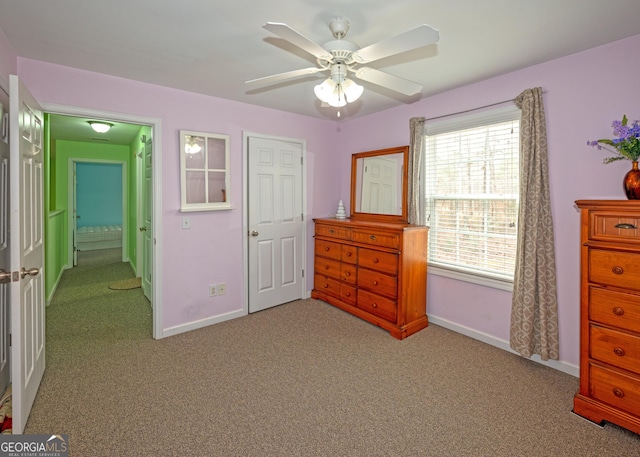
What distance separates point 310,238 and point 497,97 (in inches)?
100

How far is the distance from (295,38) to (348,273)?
2.69 meters

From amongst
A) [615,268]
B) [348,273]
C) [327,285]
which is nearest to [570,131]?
[615,268]

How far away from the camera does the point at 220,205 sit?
3482 mm

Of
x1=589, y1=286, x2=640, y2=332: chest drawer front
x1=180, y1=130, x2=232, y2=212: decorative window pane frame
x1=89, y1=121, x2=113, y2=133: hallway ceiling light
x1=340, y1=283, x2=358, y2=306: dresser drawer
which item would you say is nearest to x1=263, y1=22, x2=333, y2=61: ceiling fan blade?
x1=180, y1=130, x2=232, y2=212: decorative window pane frame

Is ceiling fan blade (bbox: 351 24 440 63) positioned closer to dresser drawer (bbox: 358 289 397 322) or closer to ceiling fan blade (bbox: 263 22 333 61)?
ceiling fan blade (bbox: 263 22 333 61)

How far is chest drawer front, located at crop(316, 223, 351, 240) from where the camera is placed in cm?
376

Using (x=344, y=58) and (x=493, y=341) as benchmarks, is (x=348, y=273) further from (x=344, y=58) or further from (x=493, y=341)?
(x=344, y=58)

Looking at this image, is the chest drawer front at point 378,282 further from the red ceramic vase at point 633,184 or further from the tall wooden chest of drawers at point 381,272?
the red ceramic vase at point 633,184

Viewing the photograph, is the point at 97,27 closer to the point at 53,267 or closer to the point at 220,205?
the point at 220,205

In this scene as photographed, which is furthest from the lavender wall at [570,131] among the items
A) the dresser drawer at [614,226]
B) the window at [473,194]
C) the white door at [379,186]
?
the white door at [379,186]

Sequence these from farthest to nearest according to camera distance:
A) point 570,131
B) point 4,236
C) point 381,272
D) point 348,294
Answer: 1. point 348,294
2. point 381,272
3. point 570,131
4. point 4,236

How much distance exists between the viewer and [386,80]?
77.8 inches

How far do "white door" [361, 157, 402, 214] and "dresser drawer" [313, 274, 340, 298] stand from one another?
0.96 metres

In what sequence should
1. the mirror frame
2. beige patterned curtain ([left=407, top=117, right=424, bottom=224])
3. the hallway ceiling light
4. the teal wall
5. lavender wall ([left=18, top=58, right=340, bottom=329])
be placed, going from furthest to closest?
the teal wall, the hallway ceiling light, the mirror frame, beige patterned curtain ([left=407, top=117, right=424, bottom=224]), lavender wall ([left=18, top=58, right=340, bottom=329])
